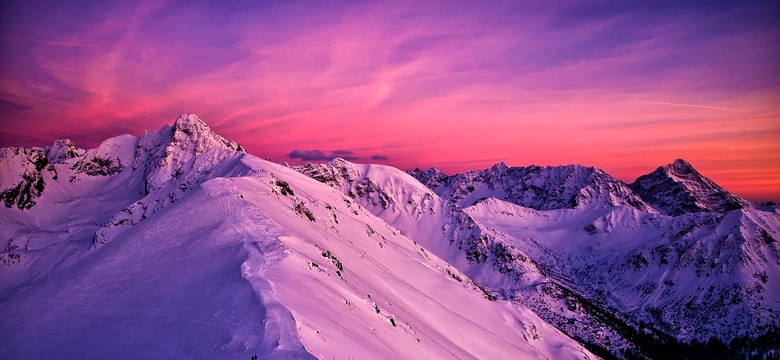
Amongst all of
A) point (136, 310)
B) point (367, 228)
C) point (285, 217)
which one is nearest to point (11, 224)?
point (367, 228)

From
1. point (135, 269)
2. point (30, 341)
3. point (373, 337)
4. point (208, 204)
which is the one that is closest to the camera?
point (30, 341)

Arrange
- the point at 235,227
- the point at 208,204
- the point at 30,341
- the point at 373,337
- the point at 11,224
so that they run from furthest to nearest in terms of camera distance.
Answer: the point at 11,224, the point at 208,204, the point at 235,227, the point at 373,337, the point at 30,341

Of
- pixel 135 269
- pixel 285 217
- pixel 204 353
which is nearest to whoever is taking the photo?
pixel 204 353

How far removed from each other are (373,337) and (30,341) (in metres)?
13.3

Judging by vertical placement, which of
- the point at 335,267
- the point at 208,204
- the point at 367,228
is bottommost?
the point at 367,228

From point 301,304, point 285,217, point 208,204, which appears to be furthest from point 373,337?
point 285,217

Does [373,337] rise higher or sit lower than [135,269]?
lower

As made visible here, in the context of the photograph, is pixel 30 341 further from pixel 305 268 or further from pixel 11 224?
pixel 11 224

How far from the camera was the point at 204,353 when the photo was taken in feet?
46.4

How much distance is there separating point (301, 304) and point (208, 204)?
15303mm

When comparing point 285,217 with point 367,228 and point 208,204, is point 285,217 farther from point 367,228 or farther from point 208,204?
point 367,228

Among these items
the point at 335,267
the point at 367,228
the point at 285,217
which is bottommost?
the point at 367,228

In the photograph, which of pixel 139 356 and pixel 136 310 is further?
pixel 136 310

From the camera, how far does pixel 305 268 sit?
23.2 metres
